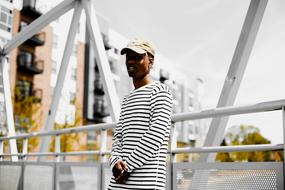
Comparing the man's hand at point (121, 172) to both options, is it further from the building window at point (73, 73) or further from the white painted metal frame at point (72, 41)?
the building window at point (73, 73)

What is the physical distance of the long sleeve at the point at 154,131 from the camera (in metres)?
1.61

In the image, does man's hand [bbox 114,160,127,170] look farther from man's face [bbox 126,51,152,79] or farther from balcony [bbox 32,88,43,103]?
Result: balcony [bbox 32,88,43,103]

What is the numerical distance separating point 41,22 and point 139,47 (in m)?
4.06

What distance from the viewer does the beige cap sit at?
1.69m

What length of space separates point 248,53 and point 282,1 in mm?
598

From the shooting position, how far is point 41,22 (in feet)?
17.8

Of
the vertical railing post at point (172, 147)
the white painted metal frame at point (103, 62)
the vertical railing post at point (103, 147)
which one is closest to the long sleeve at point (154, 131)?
the vertical railing post at point (172, 147)

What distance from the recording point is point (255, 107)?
185 centimetres

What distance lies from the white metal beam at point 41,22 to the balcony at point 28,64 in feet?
41.5

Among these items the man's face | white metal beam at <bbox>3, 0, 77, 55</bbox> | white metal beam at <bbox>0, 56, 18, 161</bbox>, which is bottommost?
the man's face

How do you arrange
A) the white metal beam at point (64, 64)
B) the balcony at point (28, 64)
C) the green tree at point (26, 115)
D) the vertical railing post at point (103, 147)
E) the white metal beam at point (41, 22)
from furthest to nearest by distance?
the balcony at point (28, 64) < the green tree at point (26, 115) < the white metal beam at point (41, 22) < the white metal beam at point (64, 64) < the vertical railing post at point (103, 147)

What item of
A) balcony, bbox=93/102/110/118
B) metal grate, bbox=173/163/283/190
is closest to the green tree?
balcony, bbox=93/102/110/118

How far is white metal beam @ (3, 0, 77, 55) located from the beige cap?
318 centimetres

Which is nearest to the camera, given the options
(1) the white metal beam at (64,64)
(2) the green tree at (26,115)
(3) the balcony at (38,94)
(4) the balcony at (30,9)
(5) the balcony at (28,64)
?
(1) the white metal beam at (64,64)
